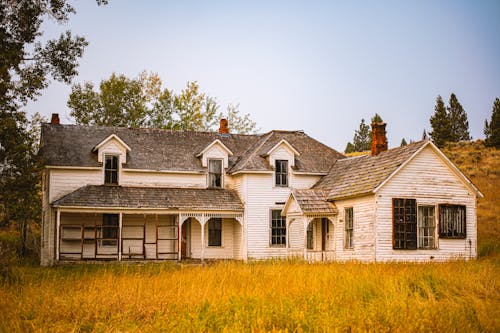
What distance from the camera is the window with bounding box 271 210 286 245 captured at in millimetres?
34969

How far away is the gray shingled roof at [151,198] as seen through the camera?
32125mm

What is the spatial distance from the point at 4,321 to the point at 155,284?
15.5ft

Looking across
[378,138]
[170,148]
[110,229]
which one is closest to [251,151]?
[170,148]

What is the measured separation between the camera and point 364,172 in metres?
31.0

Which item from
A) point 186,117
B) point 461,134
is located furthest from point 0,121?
point 461,134

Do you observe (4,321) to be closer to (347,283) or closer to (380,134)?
(347,283)

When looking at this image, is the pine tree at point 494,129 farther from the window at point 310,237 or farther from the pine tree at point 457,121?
the window at point 310,237

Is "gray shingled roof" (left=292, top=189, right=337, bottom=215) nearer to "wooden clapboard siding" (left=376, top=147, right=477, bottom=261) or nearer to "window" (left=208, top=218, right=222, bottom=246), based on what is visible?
Result: "wooden clapboard siding" (left=376, top=147, right=477, bottom=261)

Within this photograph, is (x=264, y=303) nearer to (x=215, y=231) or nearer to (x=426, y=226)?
(x=426, y=226)

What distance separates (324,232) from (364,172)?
165 inches

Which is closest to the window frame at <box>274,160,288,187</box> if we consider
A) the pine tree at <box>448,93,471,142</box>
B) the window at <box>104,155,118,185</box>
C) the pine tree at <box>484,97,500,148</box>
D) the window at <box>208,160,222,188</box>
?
the window at <box>208,160,222,188</box>

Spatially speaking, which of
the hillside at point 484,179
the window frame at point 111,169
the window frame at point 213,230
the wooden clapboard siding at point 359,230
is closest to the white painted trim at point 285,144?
the window frame at point 213,230

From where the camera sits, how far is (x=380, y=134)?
32.8 meters

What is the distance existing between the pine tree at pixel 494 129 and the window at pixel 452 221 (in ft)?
122
